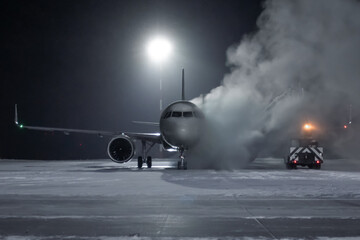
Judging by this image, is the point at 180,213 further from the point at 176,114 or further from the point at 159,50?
the point at 159,50

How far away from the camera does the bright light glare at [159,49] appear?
161ft

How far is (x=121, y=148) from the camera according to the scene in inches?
1318

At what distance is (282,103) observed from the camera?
35250 mm

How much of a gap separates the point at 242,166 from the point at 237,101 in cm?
495

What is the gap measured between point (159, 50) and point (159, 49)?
9.0 inches

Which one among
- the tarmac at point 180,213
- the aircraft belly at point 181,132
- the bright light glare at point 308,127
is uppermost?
the bright light glare at point 308,127

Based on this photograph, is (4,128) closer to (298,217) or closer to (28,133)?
(28,133)

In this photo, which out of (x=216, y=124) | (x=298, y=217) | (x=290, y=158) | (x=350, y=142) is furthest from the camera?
(x=350, y=142)

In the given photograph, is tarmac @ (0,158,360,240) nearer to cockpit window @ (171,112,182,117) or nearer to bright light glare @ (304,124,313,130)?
cockpit window @ (171,112,182,117)

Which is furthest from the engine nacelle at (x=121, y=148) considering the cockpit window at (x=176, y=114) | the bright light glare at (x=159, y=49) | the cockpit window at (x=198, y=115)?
the bright light glare at (x=159, y=49)

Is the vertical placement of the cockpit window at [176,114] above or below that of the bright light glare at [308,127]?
above

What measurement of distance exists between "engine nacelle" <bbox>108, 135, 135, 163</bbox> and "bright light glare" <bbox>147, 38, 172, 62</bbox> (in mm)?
17498

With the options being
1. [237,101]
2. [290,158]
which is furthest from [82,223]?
[237,101]

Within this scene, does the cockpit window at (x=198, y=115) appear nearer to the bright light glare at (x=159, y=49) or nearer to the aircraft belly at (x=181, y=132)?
the aircraft belly at (x=181, y=132)
